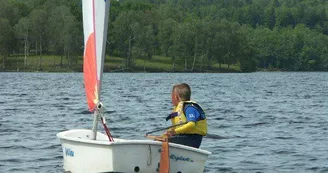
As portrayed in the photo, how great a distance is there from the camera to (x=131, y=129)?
28.8 m

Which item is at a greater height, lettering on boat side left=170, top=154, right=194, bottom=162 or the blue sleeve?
the blue sleeve

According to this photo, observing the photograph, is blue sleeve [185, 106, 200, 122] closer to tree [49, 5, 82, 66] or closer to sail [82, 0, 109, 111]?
sail [82, 0, 109, 111]

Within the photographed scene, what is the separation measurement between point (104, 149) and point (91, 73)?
71.6 inches

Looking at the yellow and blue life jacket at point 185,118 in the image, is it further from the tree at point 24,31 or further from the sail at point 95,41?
the tree at point 24,31

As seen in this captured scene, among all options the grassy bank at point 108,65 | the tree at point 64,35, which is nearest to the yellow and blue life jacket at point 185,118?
the grassy bank at point 108,65

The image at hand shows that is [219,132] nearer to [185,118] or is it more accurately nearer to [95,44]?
[185,118]

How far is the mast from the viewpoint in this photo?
594 inches

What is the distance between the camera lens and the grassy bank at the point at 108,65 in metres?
145

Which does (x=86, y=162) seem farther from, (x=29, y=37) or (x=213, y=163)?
(x=29, y=37)

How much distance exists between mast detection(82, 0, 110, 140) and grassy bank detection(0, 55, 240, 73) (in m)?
128

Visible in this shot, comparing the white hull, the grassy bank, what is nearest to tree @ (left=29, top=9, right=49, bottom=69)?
the grassy bank

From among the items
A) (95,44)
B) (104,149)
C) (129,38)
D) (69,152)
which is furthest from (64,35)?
(104,149)

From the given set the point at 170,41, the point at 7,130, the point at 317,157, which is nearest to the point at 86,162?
the point at 317,157

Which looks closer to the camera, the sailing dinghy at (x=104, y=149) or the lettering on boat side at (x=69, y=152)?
the sailing dinghy at (x=104, y=149)
